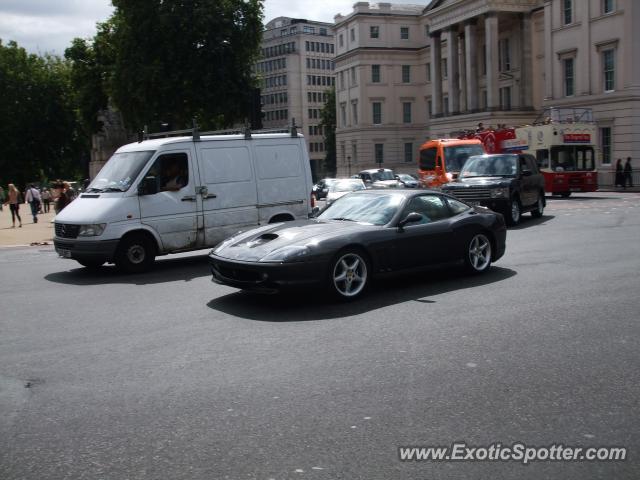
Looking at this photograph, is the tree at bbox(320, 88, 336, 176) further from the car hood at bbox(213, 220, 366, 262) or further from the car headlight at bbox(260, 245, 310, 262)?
the car headlight at bbox(260, 245, 310, 262)

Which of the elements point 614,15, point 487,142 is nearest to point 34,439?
point 487,142

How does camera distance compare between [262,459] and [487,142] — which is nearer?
[262,459]

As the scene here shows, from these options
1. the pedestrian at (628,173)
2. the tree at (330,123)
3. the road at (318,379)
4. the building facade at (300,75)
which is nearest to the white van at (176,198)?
the road at (318,379)

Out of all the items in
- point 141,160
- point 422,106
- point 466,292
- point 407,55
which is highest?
point 407,55

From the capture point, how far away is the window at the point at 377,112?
287ft

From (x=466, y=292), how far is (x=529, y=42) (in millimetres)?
58589

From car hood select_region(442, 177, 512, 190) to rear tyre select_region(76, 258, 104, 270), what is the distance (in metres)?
10.2

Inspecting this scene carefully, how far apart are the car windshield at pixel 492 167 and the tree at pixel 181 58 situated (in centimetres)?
2203

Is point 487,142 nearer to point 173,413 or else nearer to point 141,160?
point 141,160

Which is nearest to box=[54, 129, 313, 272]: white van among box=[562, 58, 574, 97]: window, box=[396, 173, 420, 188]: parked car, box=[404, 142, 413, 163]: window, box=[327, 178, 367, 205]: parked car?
box=[327, 178, 367, 205]: parked car

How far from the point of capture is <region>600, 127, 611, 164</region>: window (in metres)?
46.3

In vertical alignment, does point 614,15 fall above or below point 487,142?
above

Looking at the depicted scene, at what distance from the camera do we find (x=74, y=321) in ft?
28.2

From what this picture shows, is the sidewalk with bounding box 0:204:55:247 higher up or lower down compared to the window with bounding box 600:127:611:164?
lower down
